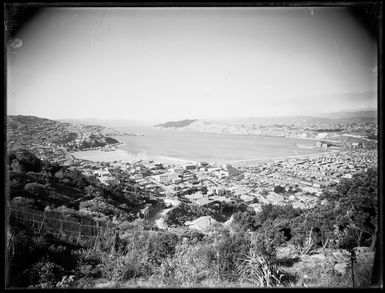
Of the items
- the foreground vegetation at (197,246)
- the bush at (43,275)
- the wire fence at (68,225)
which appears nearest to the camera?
the bush at (43,275)

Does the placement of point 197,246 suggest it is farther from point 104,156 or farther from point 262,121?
point 262,121

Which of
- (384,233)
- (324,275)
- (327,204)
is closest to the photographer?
(384,233)

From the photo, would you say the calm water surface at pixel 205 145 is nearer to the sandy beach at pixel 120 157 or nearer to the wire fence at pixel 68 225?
the sandy beach at pixel 120 157

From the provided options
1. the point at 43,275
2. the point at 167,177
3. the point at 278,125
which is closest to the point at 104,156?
the point at 167,177

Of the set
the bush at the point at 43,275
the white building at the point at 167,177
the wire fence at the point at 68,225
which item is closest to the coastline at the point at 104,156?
the white building at the point at 167,177

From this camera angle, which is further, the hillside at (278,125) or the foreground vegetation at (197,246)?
the hillside at (278,125)

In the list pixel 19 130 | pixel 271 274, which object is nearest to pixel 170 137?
pixel 19 130

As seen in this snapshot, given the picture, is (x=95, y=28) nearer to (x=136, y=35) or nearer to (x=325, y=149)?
Answer: (x=136, y=35)
